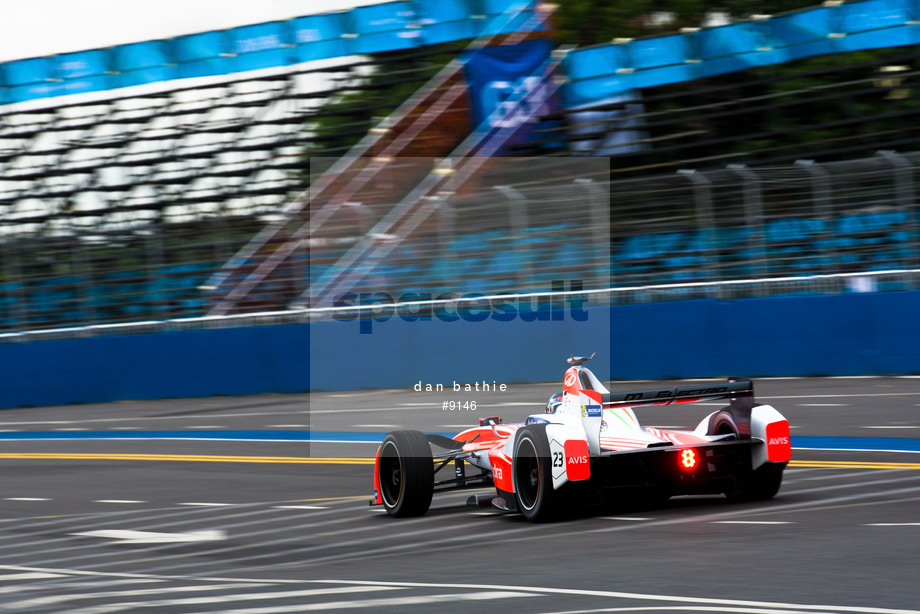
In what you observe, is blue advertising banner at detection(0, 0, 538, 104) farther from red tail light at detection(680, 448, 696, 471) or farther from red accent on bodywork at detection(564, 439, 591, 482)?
red accent on bodywork at detection(564, 439, 591, 482)

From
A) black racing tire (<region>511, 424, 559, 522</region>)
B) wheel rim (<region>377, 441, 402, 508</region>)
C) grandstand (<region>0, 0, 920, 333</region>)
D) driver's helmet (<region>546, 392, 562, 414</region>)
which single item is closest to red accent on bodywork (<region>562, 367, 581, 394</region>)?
driver's helmet (<region>546, 392, 562, 414</region>)

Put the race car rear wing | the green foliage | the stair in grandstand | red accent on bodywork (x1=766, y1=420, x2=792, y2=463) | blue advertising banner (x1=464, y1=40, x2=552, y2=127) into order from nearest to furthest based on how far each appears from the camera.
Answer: the race car rear wing
red accent on bodywork (x1=766, y1=420, x2=792, y2=463)
the stair in grandstand
blue advertising banner (x1=464, y1=40, x2=552, y2=127)
the green foliage

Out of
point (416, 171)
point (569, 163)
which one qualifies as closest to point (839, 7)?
point (569, 163)

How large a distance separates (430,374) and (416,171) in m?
7.18

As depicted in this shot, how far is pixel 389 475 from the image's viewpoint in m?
9.11

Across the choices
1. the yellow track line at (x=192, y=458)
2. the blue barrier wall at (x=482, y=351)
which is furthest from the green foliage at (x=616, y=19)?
the yellow track line at (x=192, y=458)

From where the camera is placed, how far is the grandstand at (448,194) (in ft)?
60.0

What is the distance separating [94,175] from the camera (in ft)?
108

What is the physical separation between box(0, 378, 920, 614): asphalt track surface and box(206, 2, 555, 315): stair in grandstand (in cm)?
795

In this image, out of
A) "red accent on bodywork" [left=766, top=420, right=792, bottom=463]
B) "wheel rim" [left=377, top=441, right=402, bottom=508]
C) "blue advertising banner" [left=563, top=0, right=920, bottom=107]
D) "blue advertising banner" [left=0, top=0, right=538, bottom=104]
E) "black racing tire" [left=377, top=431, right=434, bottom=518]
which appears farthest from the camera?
"blue advertising banner" [left=0, top=0, right=538, bottom=104]

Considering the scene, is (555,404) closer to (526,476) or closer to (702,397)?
(526,476)

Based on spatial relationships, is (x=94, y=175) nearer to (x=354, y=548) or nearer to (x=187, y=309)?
(x=187, y=309)

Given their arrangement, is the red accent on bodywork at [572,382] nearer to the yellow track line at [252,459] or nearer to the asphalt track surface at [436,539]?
the asphalt track surface at [436,539]

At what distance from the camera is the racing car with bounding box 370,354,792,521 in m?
7.83
